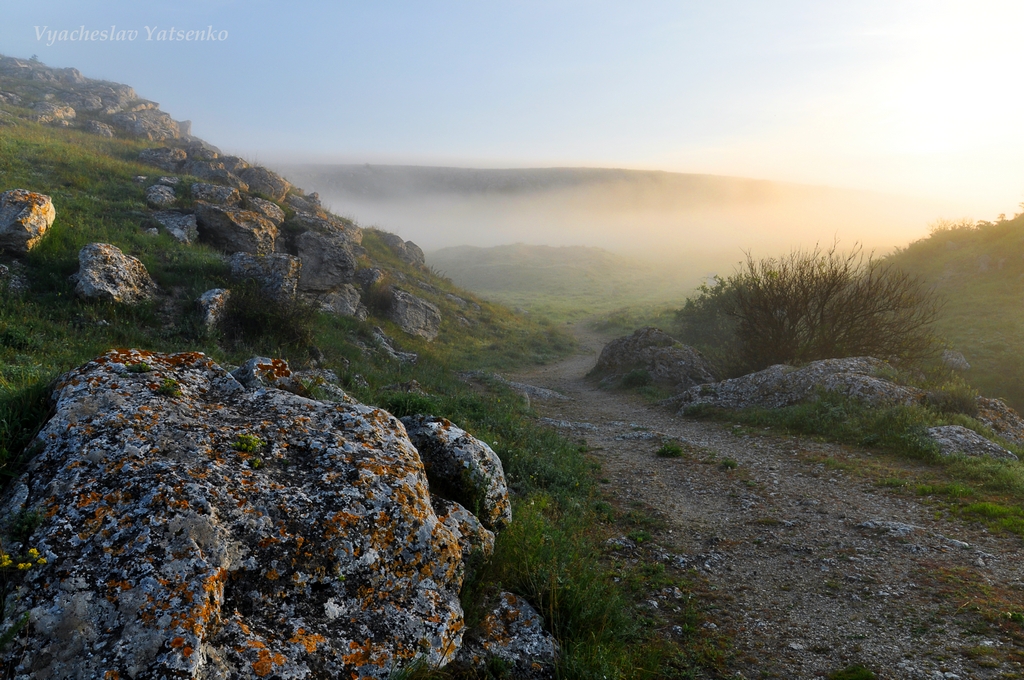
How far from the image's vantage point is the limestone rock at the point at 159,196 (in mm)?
17281

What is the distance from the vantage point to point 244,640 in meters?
2.77

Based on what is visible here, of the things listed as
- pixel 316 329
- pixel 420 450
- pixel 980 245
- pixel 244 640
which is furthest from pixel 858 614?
pixel 980 245

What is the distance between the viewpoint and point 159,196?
1759 cm

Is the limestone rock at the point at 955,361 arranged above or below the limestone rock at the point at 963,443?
above

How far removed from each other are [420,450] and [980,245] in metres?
30.9

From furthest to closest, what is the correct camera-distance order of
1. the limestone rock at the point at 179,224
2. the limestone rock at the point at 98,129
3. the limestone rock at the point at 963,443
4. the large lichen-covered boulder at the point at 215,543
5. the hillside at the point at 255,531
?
the limestone rock at the point at 98,129 < the limestone rock at the point at 179,224 < the limestone rock at the point at 963,443 < the hillside at the point at 255,531 < the large lichen-covered boulder at the point at 215,543

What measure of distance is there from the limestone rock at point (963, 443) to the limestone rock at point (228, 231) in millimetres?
18763

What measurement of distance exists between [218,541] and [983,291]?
2959 centimetres

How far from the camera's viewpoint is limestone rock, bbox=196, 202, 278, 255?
55.6 feet

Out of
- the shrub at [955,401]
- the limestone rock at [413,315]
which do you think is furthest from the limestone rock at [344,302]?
the shrub at [955,401]

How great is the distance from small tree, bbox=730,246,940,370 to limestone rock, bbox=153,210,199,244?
17305 mm

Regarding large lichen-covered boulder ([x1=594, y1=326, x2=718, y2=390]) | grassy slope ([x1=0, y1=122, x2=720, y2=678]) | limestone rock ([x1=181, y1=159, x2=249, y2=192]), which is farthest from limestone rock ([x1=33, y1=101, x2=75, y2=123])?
large lichen-covered boulder ([x1=594, y1=326, x2=718, y2=390])

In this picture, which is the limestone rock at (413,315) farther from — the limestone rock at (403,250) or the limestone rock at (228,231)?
the limestone rock at (403,250)

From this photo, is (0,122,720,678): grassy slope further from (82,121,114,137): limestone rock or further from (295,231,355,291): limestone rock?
(82,121,114,137): limestone rock
